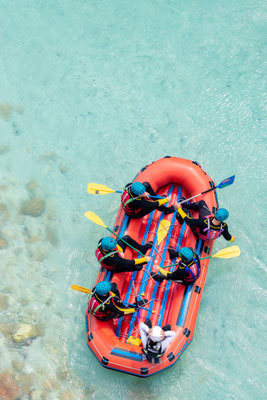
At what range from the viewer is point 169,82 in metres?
7.42

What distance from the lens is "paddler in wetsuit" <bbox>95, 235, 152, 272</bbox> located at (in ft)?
15.7

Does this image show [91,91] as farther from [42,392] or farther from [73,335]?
[42,392]

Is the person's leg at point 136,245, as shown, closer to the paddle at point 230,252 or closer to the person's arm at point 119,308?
the person's arm at point 119,308

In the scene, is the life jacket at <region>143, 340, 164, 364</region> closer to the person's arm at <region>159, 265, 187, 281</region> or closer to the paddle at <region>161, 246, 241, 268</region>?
the person's arm at <region>159, 265, 187, 281</region>

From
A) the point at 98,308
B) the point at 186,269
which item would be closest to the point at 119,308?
the point at 98,308

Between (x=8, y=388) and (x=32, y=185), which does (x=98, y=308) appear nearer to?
(x=8, y=388)

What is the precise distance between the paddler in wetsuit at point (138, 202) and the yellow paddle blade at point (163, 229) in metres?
0.16

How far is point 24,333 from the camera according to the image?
551cm

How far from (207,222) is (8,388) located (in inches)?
125

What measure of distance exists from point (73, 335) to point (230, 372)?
2074mm

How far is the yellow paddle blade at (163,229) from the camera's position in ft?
17.6

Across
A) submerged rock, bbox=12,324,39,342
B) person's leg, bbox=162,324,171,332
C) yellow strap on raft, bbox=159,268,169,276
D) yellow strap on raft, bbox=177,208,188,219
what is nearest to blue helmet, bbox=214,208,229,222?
yellow strap on raft, bbox=177,208,188,219

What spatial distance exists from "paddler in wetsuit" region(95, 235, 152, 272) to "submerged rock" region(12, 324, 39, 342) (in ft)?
4.83

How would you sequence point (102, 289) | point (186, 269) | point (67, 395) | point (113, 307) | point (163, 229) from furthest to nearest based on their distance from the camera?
point (163, 229)
point (67, 395)
point (186, 269)
point (113, 307)
point (102, 289)
